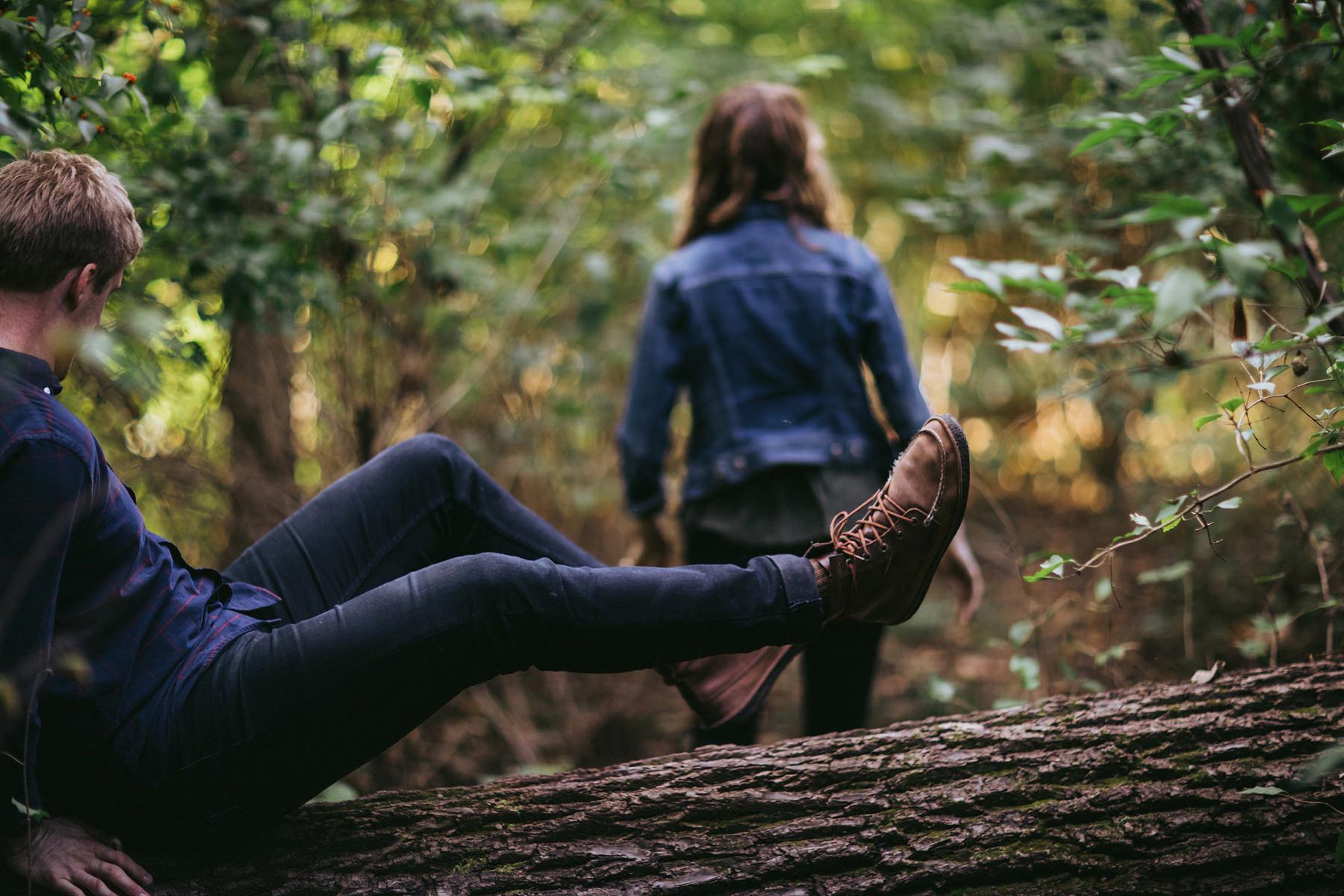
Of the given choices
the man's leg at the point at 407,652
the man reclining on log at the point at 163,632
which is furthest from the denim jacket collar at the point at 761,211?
the man's leg at the point at 407,652

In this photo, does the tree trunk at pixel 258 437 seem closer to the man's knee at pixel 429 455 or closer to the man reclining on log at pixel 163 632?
the man's knee at pixel 429 455

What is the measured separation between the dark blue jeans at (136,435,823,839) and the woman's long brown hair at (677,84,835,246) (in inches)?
39.7

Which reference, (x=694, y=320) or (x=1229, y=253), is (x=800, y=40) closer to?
(x=694, y=320)

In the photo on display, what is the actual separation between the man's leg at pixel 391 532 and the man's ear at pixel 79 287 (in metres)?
0.54

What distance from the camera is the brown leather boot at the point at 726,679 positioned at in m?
1.64

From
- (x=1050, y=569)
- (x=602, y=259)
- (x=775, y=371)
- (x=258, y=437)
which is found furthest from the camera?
(x=258, y=437)

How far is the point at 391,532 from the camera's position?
1.72m

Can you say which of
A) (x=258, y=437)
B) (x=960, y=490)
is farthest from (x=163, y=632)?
(x=258, y=437)

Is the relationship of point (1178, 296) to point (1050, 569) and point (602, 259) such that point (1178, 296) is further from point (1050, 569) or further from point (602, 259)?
point (602, 259)

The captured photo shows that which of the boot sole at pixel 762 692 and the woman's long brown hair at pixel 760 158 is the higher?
the woman's long brown hair at pixel 760 158

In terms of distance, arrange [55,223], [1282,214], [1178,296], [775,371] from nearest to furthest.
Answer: [1178,296] < [1282,214] < [55,223] < [775,371]

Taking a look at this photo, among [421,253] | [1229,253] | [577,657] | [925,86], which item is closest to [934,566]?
[577,657]

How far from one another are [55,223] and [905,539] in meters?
1.47

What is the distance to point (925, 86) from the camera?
16.5 ft
